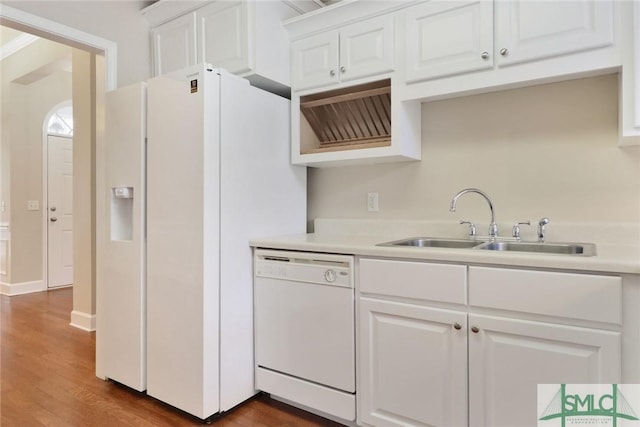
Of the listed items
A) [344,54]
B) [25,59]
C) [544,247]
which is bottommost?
[544,247]

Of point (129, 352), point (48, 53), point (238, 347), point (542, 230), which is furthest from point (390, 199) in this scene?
point (48, 53)

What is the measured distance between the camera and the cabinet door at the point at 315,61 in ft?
7.42

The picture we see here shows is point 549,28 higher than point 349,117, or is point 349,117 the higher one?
point 549,28

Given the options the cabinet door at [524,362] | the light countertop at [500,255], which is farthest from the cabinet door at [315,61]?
the cabinet door at [524,362]

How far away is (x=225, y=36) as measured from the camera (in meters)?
2.31

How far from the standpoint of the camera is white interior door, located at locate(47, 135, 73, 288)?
4887 millimetres

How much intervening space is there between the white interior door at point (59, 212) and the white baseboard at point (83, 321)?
1833mm

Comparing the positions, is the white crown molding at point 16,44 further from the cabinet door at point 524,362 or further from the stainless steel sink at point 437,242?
the cabinet door at point 524,362

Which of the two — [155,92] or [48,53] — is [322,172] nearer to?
[155,92]

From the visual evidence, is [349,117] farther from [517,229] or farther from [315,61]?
[517,229]

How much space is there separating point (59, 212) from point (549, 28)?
5.51 meters

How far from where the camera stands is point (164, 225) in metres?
2.04

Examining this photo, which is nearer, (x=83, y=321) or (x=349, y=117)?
(x=349, y=117)

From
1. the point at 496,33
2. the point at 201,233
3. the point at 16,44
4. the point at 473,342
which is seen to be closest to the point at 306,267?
the point at 201,233
